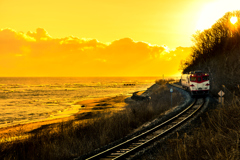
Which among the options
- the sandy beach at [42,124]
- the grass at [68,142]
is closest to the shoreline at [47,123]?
the sandy beach at [42,124]

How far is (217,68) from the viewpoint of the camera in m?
42.7

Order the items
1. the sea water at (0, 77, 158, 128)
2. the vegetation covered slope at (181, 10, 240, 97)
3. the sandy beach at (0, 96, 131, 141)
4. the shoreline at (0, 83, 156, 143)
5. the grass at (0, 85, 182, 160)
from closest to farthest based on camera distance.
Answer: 1. the grass at (0, 85, 182, 160)
2. the shoreline at (0, 83, 156, 143)
3. the sandy beach at (0, 96, 131, 141)
4. the sea water at (0, 77, 158, 128)
5. the vegetation covered slope at (181, 10, 240, 97)

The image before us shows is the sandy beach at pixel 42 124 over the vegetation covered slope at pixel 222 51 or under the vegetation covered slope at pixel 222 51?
under

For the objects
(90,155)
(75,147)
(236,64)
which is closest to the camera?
(90,155)

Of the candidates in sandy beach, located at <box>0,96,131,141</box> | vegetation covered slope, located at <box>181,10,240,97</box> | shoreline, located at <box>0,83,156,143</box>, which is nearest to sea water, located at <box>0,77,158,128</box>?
shoreline, located at <box>0,83,156,143</box>

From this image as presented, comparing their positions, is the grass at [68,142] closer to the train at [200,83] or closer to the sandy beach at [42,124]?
the sandy beach at [42,124]

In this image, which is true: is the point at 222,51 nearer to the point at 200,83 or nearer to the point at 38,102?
the point at 200,83

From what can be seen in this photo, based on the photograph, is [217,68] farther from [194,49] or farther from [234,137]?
[234,137]

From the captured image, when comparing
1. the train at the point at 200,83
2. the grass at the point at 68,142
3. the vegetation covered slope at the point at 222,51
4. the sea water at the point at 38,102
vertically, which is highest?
the vegetation covered slope at the point at 222,51

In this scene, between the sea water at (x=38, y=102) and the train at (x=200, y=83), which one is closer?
the train at (x=200, y=83)

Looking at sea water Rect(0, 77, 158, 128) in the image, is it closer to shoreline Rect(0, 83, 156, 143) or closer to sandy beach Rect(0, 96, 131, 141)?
shoreline Rect(0, 83, 156, 143)

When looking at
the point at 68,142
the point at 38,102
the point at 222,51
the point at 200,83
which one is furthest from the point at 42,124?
the point at 222,51

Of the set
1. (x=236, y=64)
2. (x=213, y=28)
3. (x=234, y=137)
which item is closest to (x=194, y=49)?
(x=213, y=28)

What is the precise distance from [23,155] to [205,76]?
25.4 m
